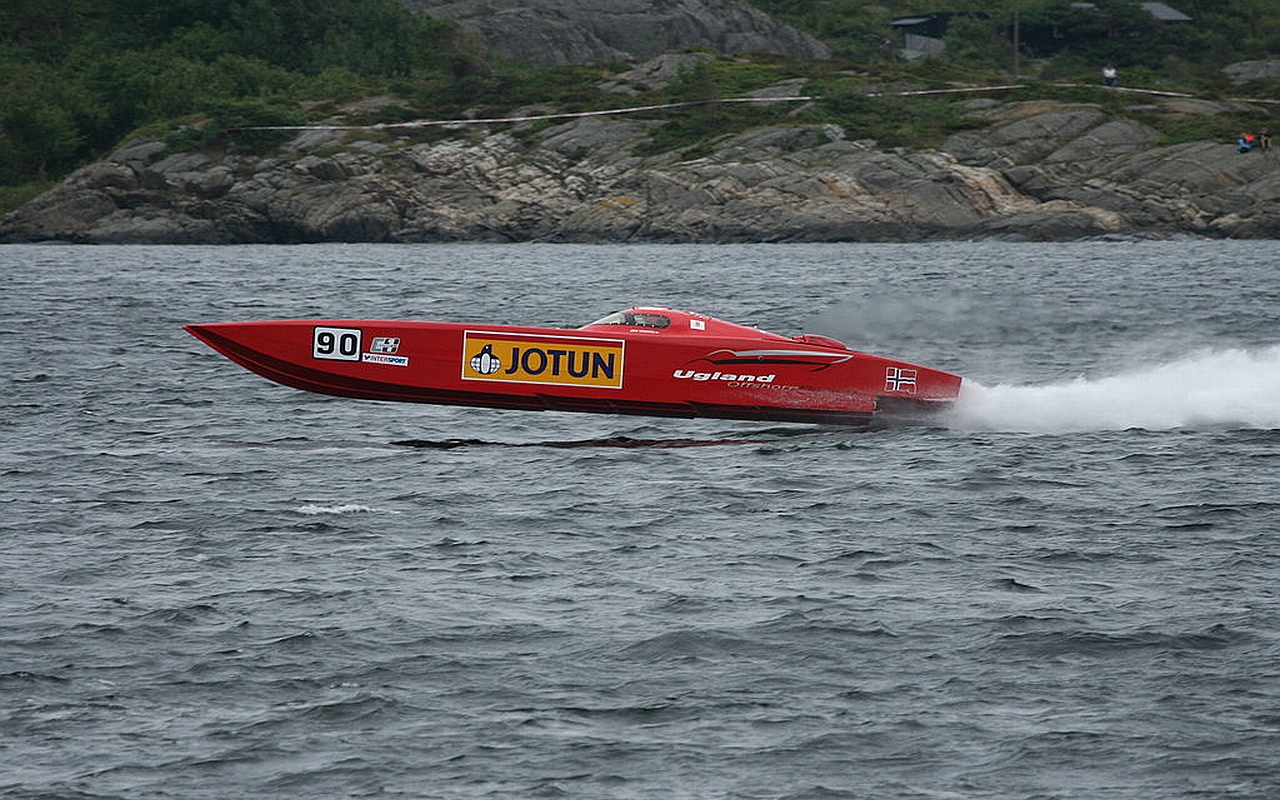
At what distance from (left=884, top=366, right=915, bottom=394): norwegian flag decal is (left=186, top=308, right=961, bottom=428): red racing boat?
0.53ft

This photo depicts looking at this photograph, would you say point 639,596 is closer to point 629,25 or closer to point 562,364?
point 562,364

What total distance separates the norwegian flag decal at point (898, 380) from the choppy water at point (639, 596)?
0.79 metres

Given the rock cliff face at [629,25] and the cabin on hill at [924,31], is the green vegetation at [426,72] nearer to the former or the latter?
the cabin on hill at [924,31]

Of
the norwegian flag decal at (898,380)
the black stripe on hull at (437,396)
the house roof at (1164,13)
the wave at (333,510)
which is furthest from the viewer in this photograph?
the house roof at (1164,13)

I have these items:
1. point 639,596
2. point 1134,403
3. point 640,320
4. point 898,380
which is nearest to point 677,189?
point 1134,403

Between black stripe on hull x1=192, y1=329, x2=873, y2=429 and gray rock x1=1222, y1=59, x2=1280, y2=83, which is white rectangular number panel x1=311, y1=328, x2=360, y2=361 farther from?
gray rock x1=1222, y1=59, x2=1280, y2=83

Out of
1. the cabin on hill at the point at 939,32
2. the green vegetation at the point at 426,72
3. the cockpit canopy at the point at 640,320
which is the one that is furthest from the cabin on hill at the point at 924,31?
the cockpit canopy at the point at 640,320

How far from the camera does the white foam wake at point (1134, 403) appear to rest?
2070cm

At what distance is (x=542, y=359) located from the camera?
1934cm

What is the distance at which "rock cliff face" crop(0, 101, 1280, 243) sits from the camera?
240ft

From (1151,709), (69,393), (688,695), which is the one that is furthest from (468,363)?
(1151,709)

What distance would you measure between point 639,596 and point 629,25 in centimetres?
12398

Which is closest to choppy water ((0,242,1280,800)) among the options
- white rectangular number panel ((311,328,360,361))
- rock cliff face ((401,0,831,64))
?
white rectangular number panel ((311,328,360,361))

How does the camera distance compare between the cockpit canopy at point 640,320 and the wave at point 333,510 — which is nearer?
the wave at point 333,510
